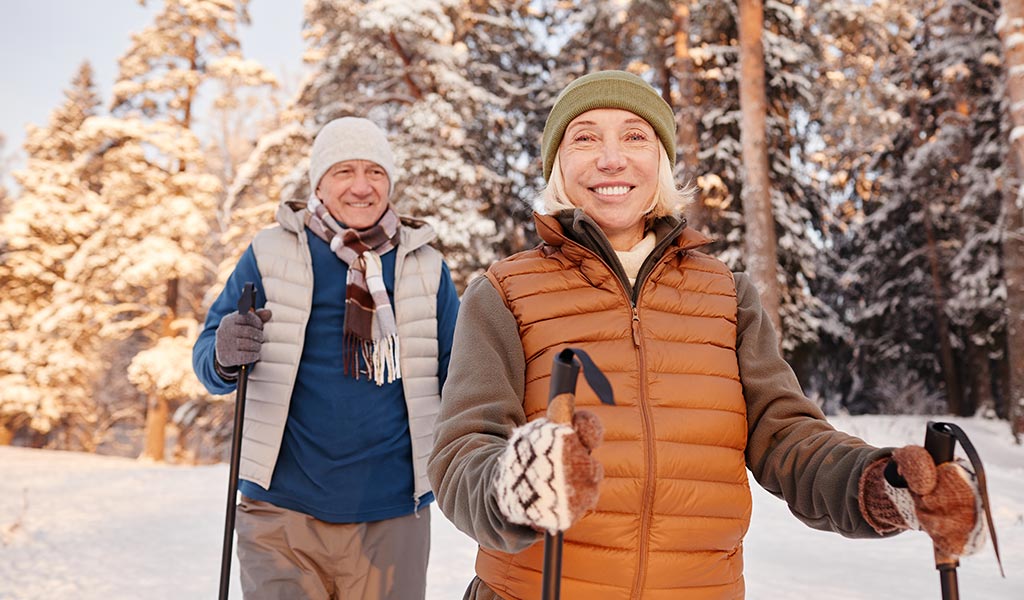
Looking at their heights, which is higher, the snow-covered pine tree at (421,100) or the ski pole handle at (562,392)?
the snow-covered pine tree at (421,100)

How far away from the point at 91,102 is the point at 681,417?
27.6 meters

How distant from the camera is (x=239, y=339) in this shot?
2648 millimetres

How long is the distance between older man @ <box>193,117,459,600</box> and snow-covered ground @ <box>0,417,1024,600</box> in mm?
2308

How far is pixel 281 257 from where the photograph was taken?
2.91 m

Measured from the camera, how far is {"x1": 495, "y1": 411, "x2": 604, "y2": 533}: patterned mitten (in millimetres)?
1120

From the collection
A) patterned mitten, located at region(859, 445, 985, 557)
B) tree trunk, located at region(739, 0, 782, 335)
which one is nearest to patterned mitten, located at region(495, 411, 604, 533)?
patterned mitten, located at region(859, 445, 985, 557)

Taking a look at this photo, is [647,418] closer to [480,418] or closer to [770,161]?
[480,418]

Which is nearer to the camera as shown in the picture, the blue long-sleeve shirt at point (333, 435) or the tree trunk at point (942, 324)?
the blue long-sleeve shirt at point (333, 435)

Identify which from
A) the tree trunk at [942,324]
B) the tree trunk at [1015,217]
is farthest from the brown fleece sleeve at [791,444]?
the tree trunk at [942,324]

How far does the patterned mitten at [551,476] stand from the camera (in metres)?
1.12

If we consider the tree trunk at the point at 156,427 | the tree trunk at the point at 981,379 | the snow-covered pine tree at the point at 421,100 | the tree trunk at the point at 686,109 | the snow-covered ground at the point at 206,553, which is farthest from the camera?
the tree trunk at the point at 981,379

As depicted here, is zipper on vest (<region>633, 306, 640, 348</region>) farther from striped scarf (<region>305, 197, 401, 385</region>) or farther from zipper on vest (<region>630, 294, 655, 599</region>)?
striped scarf (<region>305, 197, 401, 385</region>)

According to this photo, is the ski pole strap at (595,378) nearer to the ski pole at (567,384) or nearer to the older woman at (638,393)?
the ski pole at (567,384)

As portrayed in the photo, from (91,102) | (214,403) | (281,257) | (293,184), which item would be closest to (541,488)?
(281,257)
